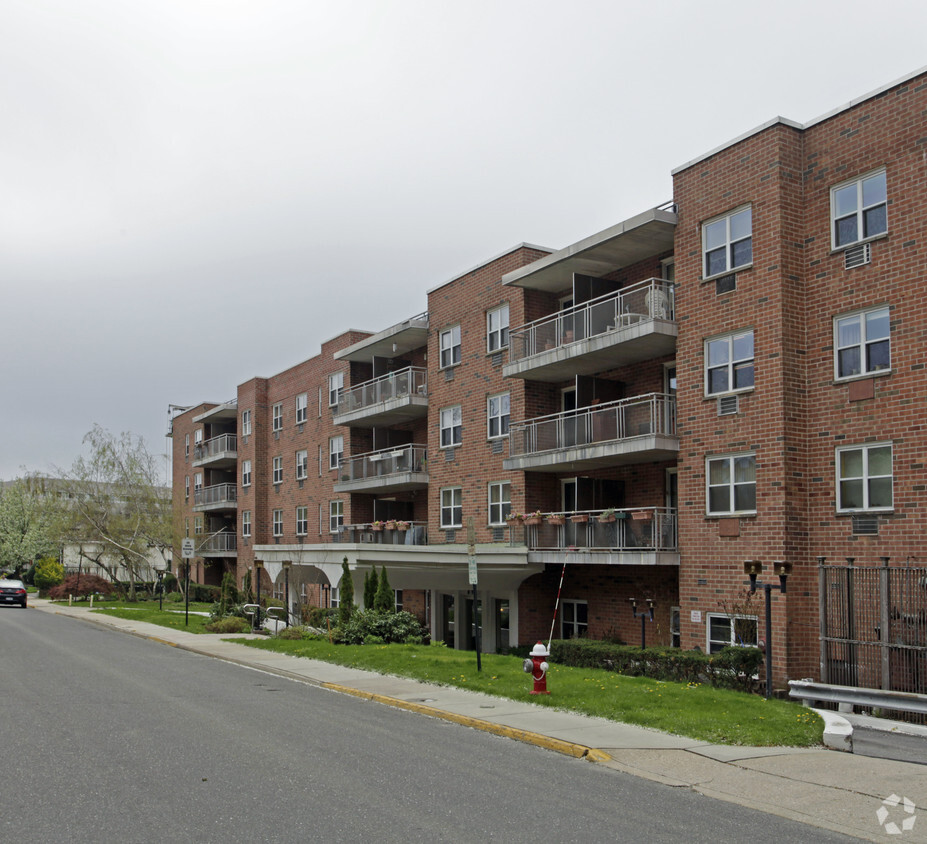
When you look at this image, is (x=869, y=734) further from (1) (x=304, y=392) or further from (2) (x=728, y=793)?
(1) (x=304, y=392)

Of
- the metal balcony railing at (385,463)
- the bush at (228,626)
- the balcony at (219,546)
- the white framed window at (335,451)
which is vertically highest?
the white framed window at (335,451)

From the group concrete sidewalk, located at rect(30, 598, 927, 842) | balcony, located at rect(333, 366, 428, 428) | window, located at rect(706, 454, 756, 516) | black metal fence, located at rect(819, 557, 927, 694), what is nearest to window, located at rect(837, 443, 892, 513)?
black metal fence, located at rect(819, 557, 927, 694)

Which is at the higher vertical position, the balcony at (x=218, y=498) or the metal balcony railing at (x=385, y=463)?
the metal balcony railing at (x=385, y=463)

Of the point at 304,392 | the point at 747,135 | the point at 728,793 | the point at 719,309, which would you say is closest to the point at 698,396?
the point at 719,309

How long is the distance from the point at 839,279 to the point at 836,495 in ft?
13.9

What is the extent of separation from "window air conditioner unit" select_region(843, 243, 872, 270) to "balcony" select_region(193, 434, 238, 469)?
4118 centimetres

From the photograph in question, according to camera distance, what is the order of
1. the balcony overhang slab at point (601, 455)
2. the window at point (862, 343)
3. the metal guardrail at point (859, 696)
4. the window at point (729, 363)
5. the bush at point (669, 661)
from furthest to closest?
1. the balcony overhang slab at point (601, 455)
2. the window at point (729, 363)
3. the window at point (862, 343)
4. the bush at point (669, 661)
5. the metal guardrail at point (859, 696)

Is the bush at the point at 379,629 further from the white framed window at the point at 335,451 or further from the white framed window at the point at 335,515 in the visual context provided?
the white framed window at the point at 335,451

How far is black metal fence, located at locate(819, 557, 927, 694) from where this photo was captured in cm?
1576

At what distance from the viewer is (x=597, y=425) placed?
23.7 metres

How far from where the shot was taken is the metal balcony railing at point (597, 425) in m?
22.4

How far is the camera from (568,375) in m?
27.0

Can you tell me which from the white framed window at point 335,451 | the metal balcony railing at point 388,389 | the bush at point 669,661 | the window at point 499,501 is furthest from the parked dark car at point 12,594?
the bush at point 669,661

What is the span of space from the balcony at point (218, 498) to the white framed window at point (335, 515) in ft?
46.1
